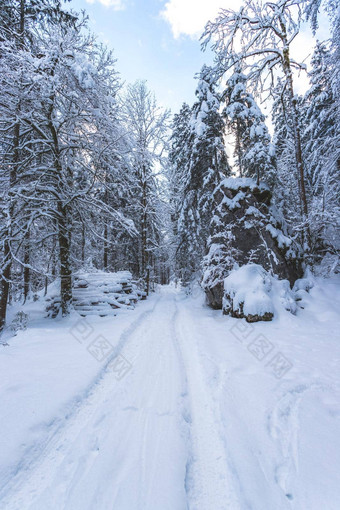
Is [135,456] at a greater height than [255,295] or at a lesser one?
lesser

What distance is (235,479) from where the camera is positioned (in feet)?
6.08

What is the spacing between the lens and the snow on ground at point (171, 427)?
5.70ft

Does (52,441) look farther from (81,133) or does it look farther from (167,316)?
→ (81,133)

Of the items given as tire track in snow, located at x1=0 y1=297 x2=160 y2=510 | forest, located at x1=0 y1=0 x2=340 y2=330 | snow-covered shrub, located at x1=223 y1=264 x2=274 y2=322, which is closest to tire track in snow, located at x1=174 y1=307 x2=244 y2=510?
tire track in snow, located at x1=0 y1=297 x2=160 y2=510

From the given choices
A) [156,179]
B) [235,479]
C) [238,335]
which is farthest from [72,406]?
[156,179]

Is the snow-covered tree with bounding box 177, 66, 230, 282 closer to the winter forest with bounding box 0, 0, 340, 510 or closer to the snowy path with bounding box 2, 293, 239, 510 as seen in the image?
the winter forest with bounding box 0, 0, 340, 510

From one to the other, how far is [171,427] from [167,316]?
6124 mm

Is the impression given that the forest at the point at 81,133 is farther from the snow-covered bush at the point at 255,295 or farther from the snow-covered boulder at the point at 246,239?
the snow-covered bush at the point at 255,295

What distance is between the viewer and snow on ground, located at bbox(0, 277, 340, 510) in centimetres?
174

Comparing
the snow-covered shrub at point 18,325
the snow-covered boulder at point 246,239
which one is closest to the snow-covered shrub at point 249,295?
the snow-covered boulder at point 246,239

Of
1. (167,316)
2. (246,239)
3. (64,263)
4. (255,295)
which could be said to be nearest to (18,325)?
(64,263)

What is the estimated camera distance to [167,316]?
8562 millimetres

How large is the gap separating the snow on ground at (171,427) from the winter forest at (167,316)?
0.02 metres

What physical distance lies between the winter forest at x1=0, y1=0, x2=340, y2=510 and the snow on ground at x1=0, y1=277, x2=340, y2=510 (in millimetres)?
18
